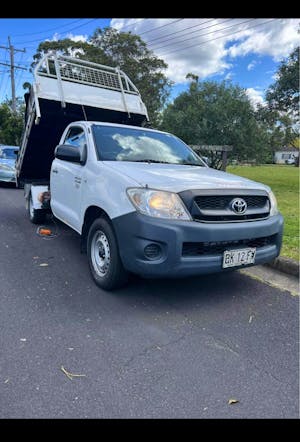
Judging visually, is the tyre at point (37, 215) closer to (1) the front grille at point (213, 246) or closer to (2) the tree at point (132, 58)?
(1) the front grille at point (213, 246)

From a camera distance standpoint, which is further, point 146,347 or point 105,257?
point 105,257

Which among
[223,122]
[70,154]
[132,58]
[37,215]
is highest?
[132,58]

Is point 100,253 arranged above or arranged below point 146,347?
above

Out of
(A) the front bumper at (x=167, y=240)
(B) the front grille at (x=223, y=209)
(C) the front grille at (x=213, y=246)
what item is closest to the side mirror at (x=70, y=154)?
(A) the front bumper at (x=167, y=240)

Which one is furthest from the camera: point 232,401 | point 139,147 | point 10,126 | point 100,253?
point 10,126

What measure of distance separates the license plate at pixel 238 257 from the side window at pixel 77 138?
87.8 inches

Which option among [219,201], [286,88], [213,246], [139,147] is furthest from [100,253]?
[286,88]

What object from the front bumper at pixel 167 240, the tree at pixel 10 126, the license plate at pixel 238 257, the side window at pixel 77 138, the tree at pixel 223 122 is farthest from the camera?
the tree at pixel 10 126

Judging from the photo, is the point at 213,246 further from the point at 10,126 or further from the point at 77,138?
the point at 10,126

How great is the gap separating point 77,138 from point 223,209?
272 cm

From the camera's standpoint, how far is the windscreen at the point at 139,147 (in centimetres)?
420

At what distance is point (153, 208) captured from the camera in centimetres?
307

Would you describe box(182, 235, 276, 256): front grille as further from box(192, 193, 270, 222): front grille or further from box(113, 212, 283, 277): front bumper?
box(192, 193, 270, 222): front grille
